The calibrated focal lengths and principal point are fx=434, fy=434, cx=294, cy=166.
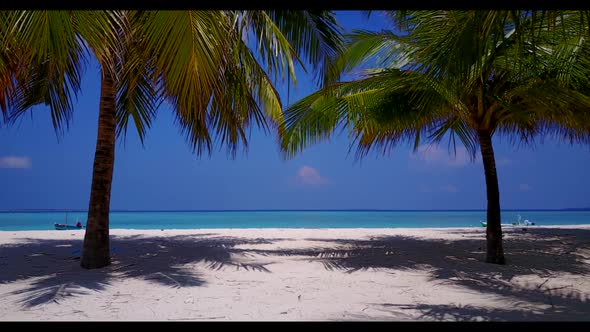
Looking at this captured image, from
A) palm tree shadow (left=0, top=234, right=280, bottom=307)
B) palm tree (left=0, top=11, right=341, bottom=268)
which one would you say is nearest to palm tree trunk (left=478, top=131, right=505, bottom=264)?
palm tree (left=0, top=11, right=341, bottom=268)

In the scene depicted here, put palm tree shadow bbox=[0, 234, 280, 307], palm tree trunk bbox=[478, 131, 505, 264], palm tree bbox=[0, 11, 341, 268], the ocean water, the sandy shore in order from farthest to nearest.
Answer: the ocean water < palm tree trunk bbox=[478, 131, 505, 264] < palm tree shadow bbox=[0, 234, 280, 307] < the sandy shore < palm tree bbox=[0, 11, 341, 268]

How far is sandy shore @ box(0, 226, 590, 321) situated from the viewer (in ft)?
11.4

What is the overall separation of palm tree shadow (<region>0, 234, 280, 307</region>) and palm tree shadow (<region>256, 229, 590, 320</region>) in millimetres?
1106

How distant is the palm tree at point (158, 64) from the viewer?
3.19 m

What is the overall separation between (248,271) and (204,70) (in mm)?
2803

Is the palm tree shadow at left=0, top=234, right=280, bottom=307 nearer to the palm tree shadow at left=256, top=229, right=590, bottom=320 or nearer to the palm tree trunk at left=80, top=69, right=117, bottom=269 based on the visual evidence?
the palm tree trunk at left=80, top=69, right=117, bottom=269

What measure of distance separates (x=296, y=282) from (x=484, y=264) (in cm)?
277

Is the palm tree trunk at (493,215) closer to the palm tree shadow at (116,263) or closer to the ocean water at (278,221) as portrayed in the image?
the palm tree shadow at (116,263)

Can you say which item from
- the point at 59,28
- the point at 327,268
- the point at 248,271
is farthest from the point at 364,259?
the point at 59,28

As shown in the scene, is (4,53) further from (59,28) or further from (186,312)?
(186,312)

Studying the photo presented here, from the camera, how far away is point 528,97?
5.31m

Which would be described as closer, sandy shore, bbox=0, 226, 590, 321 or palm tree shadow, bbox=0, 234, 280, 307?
sandy shore, bbox=0, 226, 590, 321

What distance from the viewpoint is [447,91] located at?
201 inches

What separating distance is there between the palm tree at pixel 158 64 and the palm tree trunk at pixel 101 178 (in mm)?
12
